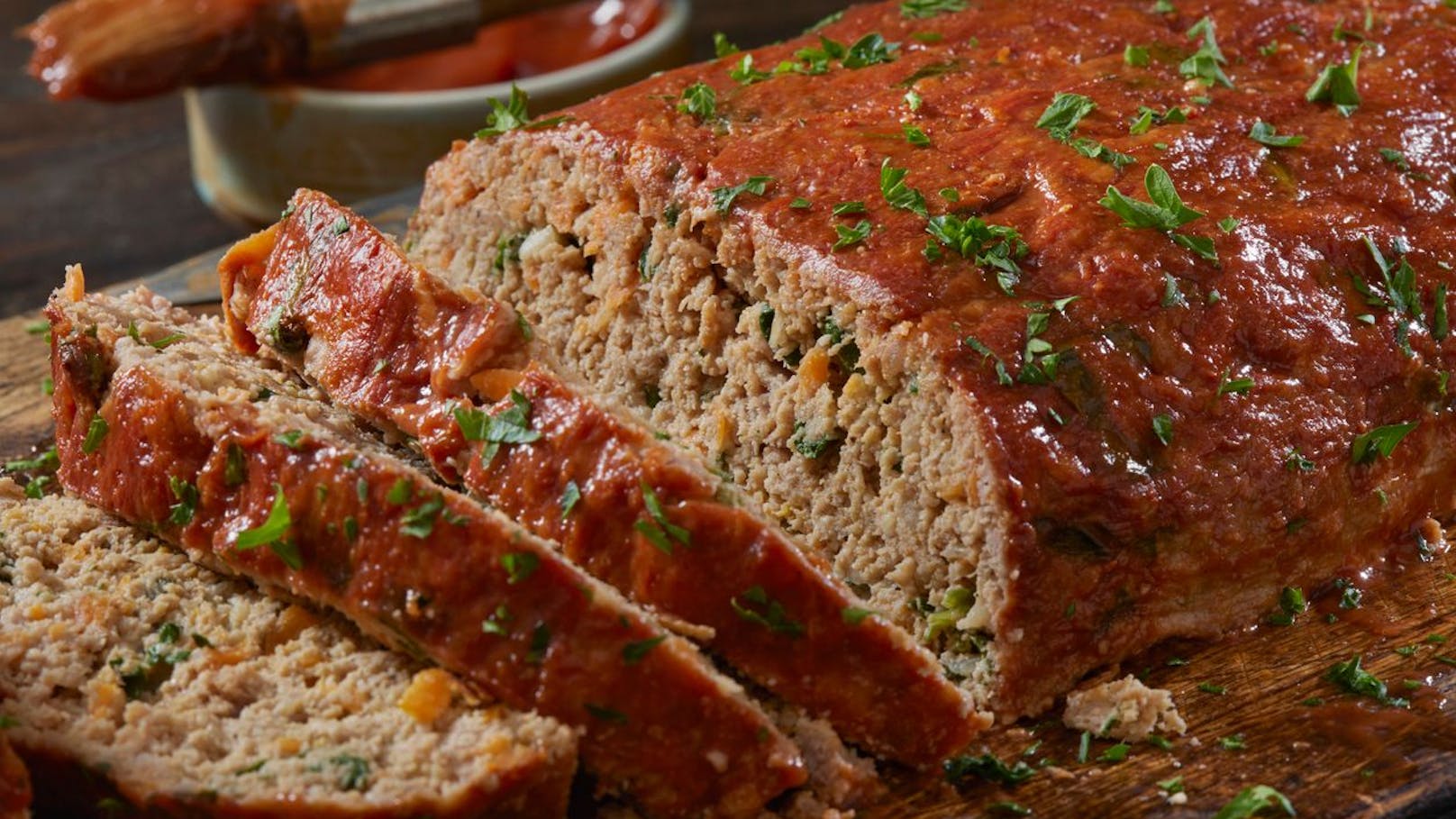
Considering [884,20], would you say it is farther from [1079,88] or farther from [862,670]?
[862,670]

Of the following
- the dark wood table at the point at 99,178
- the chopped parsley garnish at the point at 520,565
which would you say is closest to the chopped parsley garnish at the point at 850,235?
the chopped parsley garnish at the point at 520,565

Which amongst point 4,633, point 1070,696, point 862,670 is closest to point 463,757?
point 862,670

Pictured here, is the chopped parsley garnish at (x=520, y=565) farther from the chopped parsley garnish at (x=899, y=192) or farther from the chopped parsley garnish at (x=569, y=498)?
the chopped parsley garnish at (x=899, y=192)

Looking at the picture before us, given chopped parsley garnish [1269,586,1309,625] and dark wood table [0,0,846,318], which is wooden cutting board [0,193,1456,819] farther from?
dark wood table [0,0,846,318]

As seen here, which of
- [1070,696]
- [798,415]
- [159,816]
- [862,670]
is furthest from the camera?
[798,415]

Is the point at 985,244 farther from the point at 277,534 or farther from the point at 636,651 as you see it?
the point at 277,534
